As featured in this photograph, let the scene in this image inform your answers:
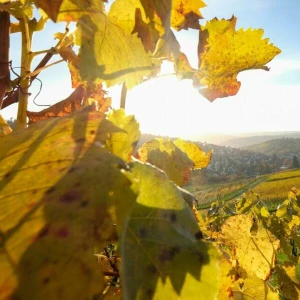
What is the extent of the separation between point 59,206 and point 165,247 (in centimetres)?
14

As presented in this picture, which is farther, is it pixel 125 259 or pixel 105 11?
pixel 105 11

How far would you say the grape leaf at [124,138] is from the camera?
0.54 m

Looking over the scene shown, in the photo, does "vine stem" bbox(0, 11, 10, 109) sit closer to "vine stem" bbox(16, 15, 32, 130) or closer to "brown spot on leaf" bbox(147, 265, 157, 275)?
"vine stem" bbox(16, 15, 32, 130)

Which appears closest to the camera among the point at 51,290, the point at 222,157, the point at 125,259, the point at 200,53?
the point at 51,290

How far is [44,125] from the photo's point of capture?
431 millimetres

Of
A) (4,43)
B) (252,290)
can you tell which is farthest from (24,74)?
(252,290)

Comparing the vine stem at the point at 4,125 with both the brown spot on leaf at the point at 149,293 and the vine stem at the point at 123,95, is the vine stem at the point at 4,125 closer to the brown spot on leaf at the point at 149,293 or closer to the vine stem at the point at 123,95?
the vine stem at the point at 123,95

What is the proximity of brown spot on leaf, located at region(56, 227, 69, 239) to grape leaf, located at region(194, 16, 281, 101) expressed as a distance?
2.29 ft

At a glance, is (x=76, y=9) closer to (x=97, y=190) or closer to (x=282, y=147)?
(x=97, y=190)

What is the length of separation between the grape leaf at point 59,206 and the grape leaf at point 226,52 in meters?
0.56

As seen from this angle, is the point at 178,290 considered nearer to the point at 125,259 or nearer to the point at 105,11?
the point at 125,259

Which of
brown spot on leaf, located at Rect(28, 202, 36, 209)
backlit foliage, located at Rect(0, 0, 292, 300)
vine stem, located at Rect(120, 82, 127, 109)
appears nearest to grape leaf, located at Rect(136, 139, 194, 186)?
backlit foliage, located at Rect(0, 0, 292, 300)

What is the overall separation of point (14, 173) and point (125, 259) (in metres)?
0.13

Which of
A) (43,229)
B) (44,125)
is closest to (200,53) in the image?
(44,125)
